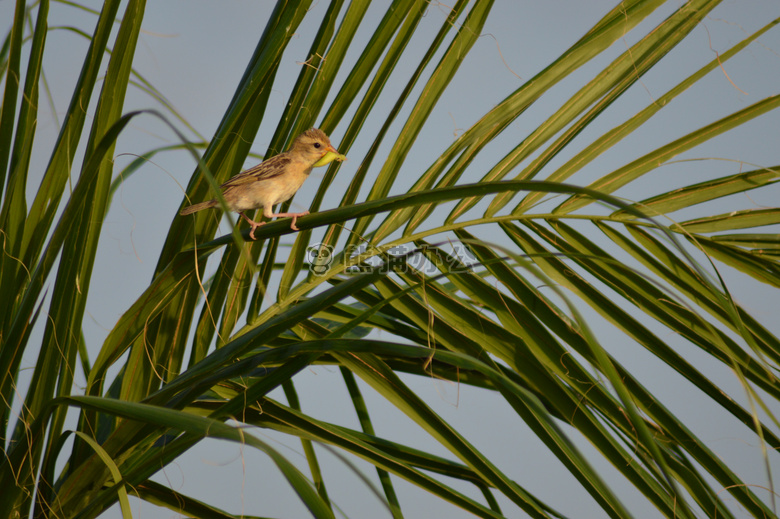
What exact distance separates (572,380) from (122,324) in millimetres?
964

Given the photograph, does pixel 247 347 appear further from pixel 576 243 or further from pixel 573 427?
pixel 576 243

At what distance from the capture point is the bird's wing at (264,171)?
6.08 feet

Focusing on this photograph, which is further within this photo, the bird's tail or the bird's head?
the bird's head

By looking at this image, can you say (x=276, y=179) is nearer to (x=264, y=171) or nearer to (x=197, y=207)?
(x=264, y=171)

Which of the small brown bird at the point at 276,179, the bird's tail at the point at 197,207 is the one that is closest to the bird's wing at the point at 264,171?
the small brown bird at the point at 276,179

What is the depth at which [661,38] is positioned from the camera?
4.67 ft

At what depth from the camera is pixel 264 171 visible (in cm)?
190

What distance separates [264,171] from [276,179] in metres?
0.04

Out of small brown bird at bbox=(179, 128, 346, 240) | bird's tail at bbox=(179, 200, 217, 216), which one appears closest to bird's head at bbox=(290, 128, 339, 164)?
small brown bird at bbox=(179, 128, 346, 240)

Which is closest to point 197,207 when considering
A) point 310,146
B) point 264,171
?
point 264,171

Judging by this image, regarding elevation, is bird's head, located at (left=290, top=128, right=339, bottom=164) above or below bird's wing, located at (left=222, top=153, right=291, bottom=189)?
above

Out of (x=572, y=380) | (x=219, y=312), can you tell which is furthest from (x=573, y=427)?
(x=219, y=312)

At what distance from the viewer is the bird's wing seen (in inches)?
72.9

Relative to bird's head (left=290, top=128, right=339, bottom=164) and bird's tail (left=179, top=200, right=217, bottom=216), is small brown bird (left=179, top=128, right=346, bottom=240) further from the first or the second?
bird's tail (left=179, top=200, right=217, bottom=216)
